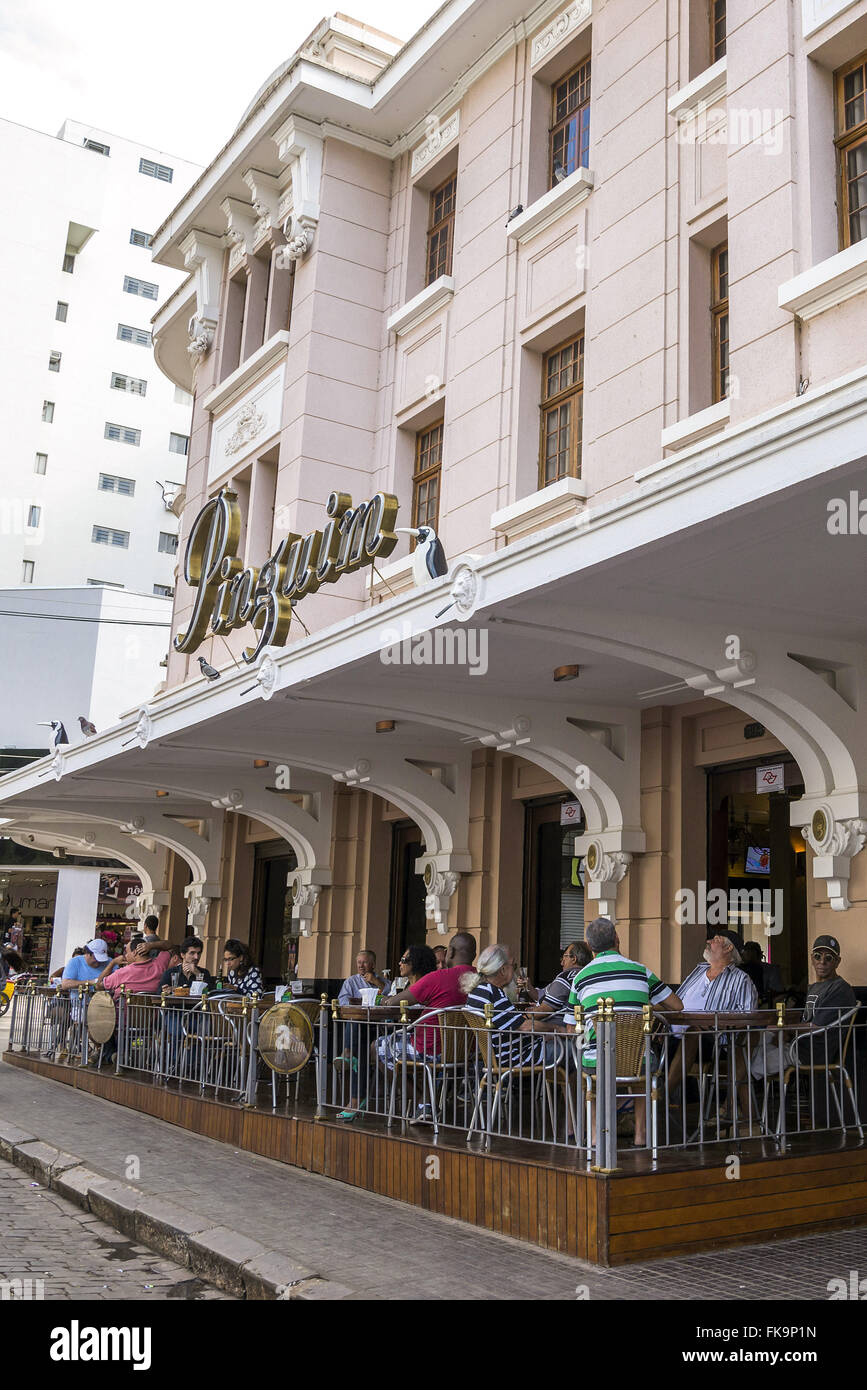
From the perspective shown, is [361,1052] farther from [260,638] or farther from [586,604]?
[260,638]

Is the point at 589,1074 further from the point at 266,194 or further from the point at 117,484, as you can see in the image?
→ the point at 117,484

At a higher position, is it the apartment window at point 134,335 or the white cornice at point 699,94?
the apartment window at point 134,335

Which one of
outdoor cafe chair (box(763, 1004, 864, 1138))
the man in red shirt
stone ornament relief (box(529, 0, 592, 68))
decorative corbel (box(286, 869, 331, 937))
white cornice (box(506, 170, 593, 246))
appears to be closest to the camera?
outdoor cafe chair (box(763, 1004, 864, 1138))

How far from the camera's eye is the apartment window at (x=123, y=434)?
51.3 m

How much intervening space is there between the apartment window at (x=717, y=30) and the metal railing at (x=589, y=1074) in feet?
28.9

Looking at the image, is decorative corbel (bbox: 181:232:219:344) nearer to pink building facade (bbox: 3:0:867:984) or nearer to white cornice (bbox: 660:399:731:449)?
pink building facade (bbox: 3:0:867:984)

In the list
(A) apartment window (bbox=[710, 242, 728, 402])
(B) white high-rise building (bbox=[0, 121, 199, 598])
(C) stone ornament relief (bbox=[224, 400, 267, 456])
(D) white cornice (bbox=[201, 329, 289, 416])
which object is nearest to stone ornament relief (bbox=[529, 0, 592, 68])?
(A) apartment window (bbox=[710, 242, 728, 402])

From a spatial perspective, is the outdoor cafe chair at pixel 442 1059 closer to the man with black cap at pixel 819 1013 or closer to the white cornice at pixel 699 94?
the man with black cap at pixel 819 1013

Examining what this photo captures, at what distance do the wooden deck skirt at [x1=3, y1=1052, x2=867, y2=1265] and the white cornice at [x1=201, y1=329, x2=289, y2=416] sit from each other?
38.2ft

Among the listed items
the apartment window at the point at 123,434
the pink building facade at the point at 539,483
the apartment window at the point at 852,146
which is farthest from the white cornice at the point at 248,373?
the apartment window at the point at 123,434

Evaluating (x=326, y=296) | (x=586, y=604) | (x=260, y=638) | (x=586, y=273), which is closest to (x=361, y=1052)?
(x=586, y=604)

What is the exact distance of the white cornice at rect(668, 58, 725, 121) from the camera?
1115 cm

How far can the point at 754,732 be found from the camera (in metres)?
10.9

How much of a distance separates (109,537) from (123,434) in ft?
15.0
